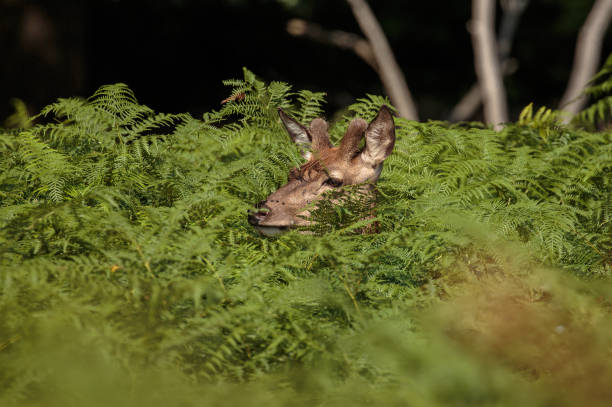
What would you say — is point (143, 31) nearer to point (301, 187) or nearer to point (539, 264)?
point (301, 187)

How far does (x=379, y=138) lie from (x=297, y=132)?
1.75ft

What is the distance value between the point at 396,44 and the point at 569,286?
15770 millimetres

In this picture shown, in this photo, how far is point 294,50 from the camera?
1641 cm

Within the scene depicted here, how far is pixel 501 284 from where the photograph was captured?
232cm

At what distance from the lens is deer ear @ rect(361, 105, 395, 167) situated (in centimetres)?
335

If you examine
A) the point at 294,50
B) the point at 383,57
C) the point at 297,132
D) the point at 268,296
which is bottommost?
the point at 268,296

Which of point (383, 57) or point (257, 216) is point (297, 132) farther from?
point (383, 57)

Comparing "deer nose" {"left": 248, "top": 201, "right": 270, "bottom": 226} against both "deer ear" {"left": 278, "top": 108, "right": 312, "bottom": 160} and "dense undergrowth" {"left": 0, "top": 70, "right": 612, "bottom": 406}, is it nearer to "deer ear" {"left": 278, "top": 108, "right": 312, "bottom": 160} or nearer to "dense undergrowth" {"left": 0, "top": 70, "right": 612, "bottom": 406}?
"dense undergrowth" {"left": 0, "top": 70, "right": 612, "bottom": 406}

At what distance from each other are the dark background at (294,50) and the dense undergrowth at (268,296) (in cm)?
958

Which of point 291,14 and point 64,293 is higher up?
point 291,14

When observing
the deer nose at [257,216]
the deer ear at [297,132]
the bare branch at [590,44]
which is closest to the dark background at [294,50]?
the bare branch at [590,44]

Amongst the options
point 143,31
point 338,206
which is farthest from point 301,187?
point 143,31

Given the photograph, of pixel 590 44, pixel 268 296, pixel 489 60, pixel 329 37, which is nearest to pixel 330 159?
pixel 268 296

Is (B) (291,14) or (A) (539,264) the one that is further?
(B) (291,14)
